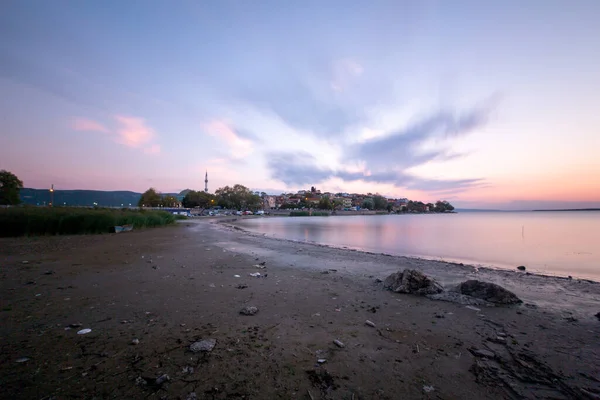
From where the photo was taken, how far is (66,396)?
2.68 meters

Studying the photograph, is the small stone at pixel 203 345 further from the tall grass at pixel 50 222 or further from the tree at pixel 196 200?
the tree at pixel 196 200

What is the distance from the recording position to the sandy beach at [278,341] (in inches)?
121

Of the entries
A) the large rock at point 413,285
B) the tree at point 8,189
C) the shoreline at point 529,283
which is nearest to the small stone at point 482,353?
the large rock at point 413,285

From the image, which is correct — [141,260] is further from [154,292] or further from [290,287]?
[290,287]

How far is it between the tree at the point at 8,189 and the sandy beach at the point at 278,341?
82282 mm

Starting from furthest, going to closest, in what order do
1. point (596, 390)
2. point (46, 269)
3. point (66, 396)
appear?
point (46, 269)
point (596, 390)
point (66, 396)

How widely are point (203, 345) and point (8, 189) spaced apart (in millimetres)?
91616

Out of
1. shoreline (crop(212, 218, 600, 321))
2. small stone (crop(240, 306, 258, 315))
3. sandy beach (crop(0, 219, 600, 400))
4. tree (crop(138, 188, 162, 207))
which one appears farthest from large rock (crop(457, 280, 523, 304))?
tree (crop(138, 188, 162, 207))

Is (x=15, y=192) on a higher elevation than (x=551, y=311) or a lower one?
higher

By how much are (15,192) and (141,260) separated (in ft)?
276

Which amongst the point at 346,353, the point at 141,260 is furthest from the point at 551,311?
the point at 141,260

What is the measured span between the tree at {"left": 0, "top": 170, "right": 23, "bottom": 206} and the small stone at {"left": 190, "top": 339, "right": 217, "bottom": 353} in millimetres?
88586

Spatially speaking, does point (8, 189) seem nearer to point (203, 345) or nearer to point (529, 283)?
point (203, 345)

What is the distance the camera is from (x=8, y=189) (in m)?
63.1
